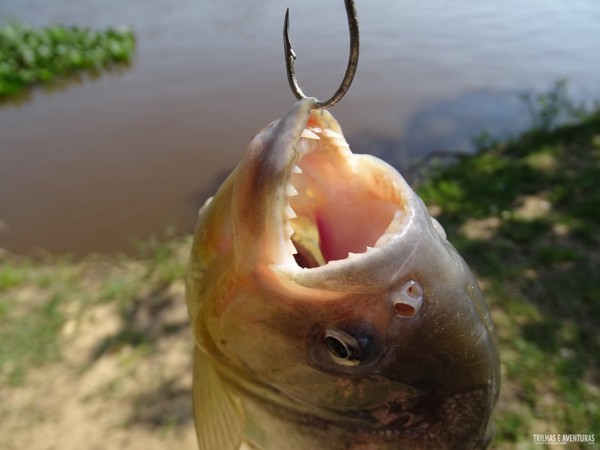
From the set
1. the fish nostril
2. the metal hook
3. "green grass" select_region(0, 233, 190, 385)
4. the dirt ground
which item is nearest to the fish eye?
the fish nostril

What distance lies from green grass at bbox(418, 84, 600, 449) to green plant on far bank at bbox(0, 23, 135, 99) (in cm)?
790

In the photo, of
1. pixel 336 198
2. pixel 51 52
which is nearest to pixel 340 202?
pixel 336 198

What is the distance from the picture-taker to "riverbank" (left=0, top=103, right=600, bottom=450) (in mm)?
3152

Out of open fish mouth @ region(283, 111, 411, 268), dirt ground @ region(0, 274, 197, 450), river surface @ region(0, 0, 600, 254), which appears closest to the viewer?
open fish mouth @ region(283, 111, 411, 268)

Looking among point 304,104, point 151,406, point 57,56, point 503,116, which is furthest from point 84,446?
point 57,56

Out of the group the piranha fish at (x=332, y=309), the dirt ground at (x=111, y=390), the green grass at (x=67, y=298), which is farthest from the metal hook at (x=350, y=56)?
the green grass at (x=67, y=298)

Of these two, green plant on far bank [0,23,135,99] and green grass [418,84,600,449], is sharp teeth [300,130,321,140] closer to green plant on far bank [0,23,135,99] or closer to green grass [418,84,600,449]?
green grass [418,84,600,449]

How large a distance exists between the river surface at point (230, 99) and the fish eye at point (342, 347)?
4.72 metres

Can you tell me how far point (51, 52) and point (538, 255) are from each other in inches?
403

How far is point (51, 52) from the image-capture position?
10.7 m

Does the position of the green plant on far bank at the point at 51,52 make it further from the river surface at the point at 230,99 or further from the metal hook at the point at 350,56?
the metal hook at the point at 350,56

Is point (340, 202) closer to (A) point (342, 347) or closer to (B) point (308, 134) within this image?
(B) point (308, 134)

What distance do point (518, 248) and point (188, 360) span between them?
2.84 metres

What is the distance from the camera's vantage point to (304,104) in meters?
1.13
